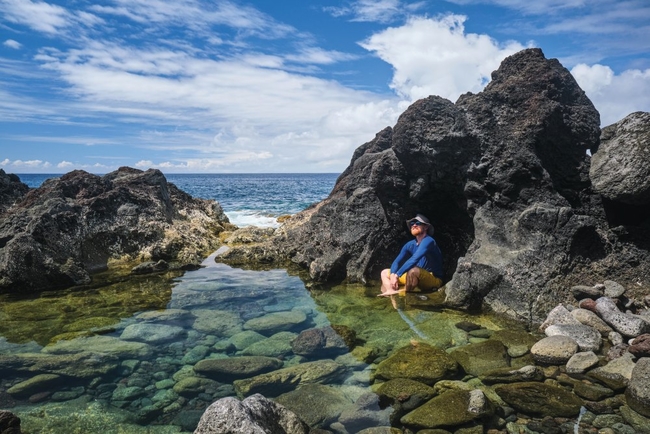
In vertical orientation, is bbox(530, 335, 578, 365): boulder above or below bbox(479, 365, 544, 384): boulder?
above

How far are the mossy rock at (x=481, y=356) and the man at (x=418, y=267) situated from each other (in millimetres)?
3577

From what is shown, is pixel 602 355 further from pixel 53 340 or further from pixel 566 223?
pixel 53 340

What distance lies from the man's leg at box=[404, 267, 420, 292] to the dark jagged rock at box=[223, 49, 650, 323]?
1106 millimetres

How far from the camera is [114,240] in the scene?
649 inches

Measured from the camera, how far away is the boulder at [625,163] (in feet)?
27.2

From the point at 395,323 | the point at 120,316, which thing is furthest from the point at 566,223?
the point at 120,316

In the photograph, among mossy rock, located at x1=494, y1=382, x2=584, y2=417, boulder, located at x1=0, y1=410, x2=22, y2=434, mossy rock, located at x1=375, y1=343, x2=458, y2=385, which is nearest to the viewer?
boulder, located at x1=0, y1=410, x2=22, y2=434

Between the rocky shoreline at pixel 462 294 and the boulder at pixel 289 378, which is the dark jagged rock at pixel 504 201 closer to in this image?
the rocky shoreline at pixel 462 294

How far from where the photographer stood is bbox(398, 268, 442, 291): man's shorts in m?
11.2

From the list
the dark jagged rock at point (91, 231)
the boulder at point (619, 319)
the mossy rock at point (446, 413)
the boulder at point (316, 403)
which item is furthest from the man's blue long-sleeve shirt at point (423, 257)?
the dark jagged rock at point (91, 231)

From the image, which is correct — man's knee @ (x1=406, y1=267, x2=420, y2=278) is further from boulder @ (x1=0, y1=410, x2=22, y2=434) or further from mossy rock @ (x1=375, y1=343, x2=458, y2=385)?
boulder @ (x1=0, y1=410, x2=22, y2=434)

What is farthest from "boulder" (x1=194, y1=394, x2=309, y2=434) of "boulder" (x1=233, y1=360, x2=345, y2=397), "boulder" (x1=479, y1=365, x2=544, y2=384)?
"boulder" (x1=479, y1=365, x2=544, y2=384)

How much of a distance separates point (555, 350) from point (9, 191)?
2533cm

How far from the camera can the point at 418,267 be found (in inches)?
438
